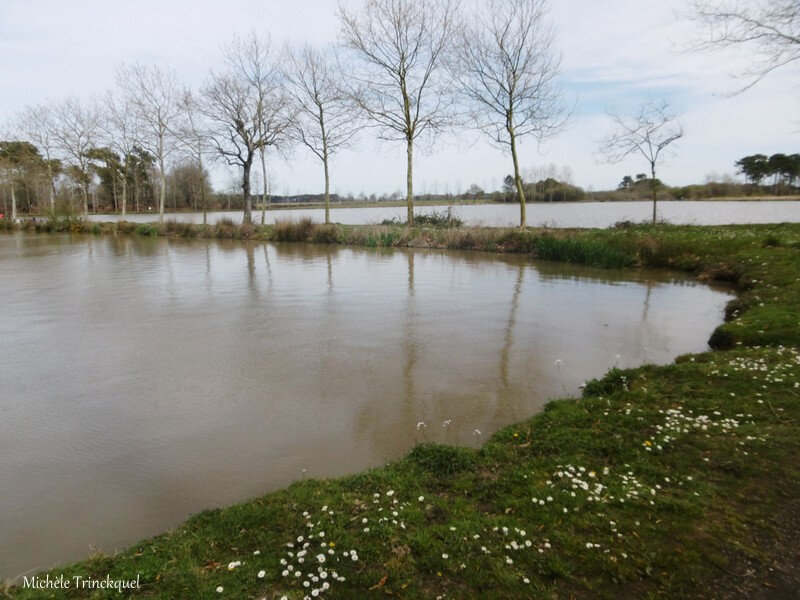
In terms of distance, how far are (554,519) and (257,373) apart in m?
4.66

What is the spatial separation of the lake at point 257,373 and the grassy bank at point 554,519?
73cm

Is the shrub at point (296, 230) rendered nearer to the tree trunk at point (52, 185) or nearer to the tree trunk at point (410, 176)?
the tree trunk at point (410, 176)

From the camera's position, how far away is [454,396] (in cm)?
592

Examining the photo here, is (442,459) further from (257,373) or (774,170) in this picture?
(774,170)

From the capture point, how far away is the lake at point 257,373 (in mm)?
4102

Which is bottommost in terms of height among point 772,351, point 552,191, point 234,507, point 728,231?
point 234,507

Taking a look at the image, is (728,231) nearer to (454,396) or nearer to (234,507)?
(454,396)

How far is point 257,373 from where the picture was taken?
676 centimetres

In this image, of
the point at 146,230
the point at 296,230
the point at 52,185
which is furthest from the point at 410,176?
the point at 52,185

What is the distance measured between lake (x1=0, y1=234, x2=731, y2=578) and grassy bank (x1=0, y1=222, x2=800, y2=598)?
73 centimetres

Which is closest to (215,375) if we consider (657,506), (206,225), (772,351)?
(657,506)

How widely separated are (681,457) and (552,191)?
132 feet

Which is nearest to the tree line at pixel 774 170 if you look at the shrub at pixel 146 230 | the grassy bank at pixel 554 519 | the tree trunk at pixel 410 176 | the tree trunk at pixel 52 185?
the tree trunk at pixel 410 176

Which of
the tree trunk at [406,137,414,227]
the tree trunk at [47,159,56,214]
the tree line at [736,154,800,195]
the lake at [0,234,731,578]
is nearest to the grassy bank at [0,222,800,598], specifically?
→ the lake at [0,234,731,578]
